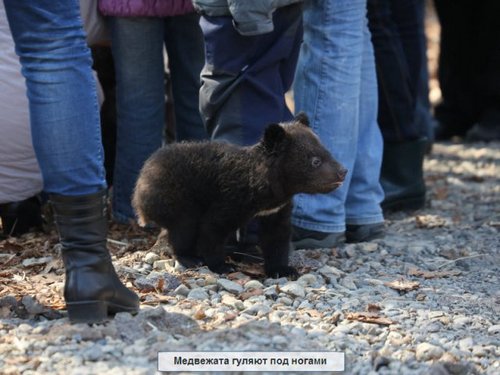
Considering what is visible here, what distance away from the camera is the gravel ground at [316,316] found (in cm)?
374

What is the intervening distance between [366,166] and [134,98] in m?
1.48

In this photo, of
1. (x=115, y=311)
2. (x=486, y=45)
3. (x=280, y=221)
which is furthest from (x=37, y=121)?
(x=486, y=45)

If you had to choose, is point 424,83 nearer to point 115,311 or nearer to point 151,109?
point 151,109

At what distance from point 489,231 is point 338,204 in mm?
1341

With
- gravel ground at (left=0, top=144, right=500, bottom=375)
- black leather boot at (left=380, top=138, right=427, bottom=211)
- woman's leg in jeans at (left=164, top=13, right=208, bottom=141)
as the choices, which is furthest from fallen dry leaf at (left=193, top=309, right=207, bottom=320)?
black leather boot at (left=380, top=138, right=427, bottom=211)

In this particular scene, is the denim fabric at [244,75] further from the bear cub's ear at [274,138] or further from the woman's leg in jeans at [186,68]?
the woman's leg in jeans at [186,68]

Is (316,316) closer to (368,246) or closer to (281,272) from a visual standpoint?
(281,272)

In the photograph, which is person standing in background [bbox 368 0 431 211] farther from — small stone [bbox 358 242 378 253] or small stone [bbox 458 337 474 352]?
small stone [bbox 458 337 474 352]

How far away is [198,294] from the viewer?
4.53 metres

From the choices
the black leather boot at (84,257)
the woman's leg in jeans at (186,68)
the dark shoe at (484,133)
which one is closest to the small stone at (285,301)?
the black leather boot at (84,257)

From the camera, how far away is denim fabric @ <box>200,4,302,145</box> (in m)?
4.96

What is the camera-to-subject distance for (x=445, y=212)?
22.9 ft
